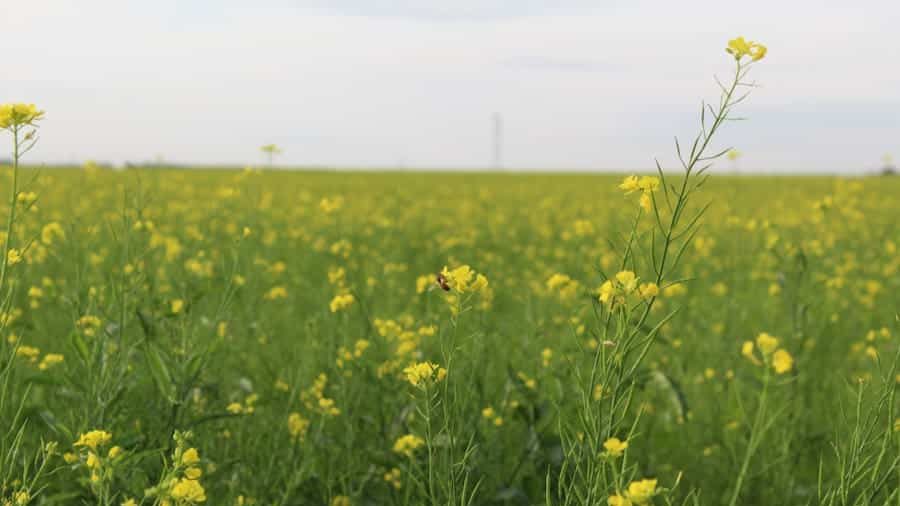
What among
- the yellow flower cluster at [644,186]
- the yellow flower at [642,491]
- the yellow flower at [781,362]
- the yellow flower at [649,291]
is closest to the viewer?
the yellow flower at [642,491]

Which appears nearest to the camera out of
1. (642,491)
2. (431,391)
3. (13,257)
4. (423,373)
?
(642,491)

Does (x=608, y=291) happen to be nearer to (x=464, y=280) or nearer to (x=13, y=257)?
(x=464, y=280)

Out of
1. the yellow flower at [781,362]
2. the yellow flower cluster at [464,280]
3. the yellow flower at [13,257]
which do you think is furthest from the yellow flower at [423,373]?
the yellow flower at [13,257]

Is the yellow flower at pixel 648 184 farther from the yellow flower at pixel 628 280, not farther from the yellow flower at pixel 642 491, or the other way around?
the yellow flower at pixel 642 491

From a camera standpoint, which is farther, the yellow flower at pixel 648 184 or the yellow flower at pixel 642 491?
the yellow flower at pixel 648 184

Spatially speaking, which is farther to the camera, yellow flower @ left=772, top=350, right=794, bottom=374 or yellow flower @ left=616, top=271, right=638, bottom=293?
yellow flower @ left=772, top=350, right=794, bottom=374

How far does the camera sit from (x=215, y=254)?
6703 millimetres

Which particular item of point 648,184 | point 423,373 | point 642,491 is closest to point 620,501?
point 642,491

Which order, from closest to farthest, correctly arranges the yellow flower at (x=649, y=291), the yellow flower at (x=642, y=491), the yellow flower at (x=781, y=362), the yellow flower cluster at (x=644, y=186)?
the yellow flower at (x=642, y=491) → the yellow flower at (x=649, y=291) → the yellow flower cluster at (x=644, y=186) → the yellow flower at (x=781, y=362)

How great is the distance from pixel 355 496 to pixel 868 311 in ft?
17.4

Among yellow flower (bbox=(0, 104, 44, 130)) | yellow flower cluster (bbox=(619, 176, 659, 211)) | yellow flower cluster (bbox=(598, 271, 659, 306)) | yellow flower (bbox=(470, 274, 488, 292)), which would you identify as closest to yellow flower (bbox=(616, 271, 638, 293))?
yellow flower cluster (bbox=(598, 271, 659, 306))

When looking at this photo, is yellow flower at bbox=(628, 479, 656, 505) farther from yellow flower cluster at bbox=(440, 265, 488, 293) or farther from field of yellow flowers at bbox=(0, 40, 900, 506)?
yellow flower cluster at bbox=(440, 265, 488, 293)

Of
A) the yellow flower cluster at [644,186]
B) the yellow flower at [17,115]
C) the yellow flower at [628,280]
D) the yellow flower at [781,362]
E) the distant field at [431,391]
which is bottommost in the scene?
the distant field at [431,391]

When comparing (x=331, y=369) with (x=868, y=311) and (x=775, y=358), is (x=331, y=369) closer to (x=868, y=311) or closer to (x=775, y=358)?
(x=775, y=358)
